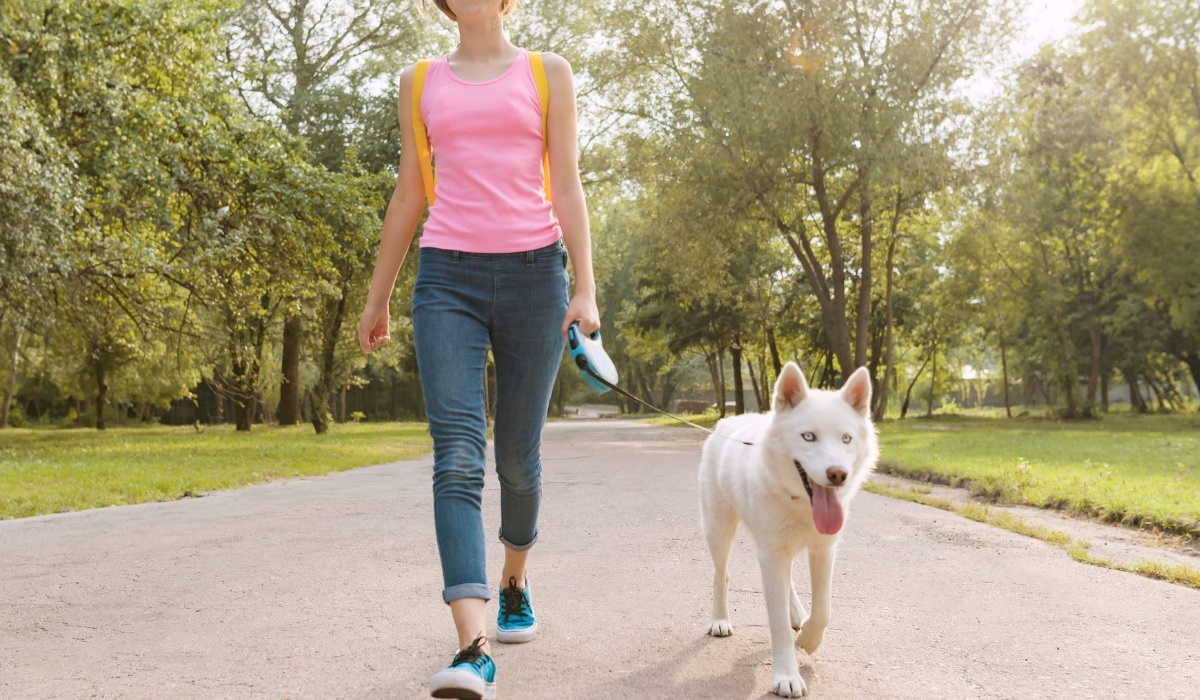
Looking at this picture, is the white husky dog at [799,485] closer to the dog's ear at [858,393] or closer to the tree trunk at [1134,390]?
the dog's ear at [858,393]

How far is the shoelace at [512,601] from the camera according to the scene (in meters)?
4.23

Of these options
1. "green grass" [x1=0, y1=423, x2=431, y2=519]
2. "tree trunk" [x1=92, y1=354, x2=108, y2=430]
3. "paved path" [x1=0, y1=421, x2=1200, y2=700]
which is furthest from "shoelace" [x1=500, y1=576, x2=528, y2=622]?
"tree trunk" [x1=92, y1=354, x2=108, y2=430]

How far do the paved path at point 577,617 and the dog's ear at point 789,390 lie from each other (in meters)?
1.00

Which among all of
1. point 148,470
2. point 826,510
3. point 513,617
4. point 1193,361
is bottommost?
point 513,617

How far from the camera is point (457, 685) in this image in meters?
3.01

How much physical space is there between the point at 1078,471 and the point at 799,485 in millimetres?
10269

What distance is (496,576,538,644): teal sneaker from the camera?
166 inches

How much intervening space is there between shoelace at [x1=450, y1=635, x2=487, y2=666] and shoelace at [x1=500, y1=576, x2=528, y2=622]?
3.11 ft

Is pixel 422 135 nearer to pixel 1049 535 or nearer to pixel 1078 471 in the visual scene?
pixel 1049 535

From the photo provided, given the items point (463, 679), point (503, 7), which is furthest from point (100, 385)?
point (463, 679)

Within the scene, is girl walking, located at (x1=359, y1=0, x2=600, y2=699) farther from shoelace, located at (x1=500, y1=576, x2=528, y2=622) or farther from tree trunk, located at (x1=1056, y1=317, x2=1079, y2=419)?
tree trunk, located at (x1=1056, y1=317, x2=1079, y2=419)

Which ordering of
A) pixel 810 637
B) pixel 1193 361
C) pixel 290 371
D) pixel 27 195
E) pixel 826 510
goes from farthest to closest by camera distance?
pixel 1193 361
pixel 290 371
pixel 27 195
pixel 810 637
pixel 826 510

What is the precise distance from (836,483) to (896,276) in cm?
3956

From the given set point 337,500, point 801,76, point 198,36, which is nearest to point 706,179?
point 801,76
